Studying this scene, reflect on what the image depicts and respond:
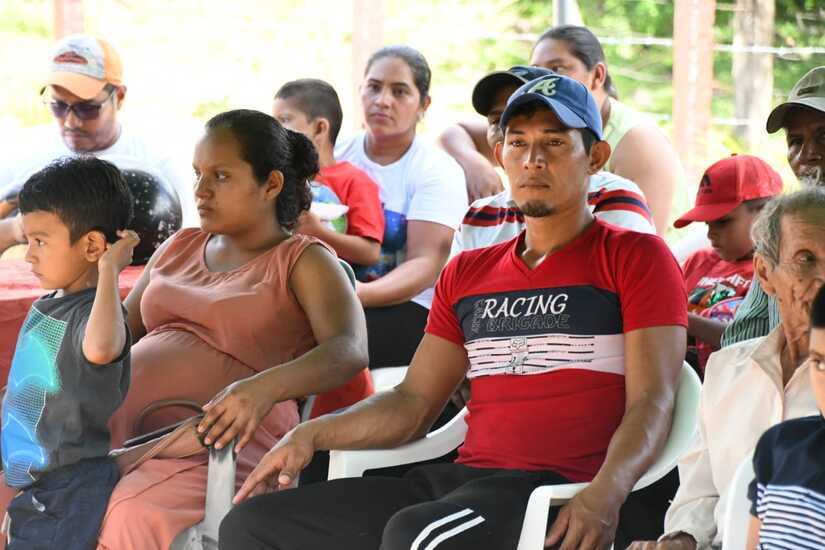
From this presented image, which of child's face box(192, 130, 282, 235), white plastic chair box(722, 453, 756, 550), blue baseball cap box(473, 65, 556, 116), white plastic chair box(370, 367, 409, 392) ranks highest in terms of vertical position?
blue baseball cap box(473, 65, 556, 116)

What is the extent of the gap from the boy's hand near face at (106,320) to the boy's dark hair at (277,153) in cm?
52

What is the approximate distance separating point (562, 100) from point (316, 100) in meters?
1.73

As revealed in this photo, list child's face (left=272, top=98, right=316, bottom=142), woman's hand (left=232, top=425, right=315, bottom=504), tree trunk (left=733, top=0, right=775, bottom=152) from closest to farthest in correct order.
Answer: woman's hand (left=232, top=425, right=315, bottom=504) < child's face (left=272, top=98, right=316, bottom=142) < tree trunk (left=733, top=0, right=775, bottom=152)

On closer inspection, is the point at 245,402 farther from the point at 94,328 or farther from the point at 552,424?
the point at 552,424

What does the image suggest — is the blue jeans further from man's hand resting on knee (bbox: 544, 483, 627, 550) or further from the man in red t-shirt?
man's hand resting on knee (bbox: 544, 483, 627, 550)

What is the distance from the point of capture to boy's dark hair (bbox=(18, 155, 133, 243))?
2.89 m

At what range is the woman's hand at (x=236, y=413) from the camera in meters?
2.80

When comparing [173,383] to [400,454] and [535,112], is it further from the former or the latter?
[535,112]

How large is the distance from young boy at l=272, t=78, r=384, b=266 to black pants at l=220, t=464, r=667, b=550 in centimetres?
128

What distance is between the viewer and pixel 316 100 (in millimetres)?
4375

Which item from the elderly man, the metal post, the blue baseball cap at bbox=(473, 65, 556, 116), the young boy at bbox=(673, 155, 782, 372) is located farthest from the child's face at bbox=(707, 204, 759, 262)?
the metal post

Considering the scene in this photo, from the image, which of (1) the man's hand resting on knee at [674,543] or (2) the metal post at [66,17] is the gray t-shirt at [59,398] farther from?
(2) the metal post at [66,17]


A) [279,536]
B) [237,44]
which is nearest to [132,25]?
[237,44]

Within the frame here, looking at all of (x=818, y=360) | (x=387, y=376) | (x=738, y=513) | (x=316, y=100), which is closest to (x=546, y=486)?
(x=738, y=513)
